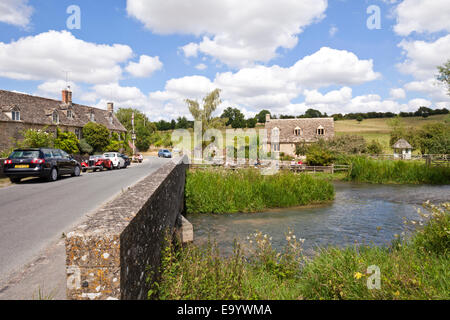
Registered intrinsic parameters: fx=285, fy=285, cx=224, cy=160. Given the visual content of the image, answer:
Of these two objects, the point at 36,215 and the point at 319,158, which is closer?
the point at 36,215

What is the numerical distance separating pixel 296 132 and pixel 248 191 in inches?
1691

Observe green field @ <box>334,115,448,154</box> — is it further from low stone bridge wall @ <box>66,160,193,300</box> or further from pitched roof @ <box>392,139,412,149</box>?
low stone bridge wall @ <box>66,160,193,300</box>

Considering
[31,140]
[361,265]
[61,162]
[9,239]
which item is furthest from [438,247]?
[31,140]

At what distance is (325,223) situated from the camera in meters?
13.3

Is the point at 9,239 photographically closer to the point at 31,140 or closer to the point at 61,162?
the point at 61,162

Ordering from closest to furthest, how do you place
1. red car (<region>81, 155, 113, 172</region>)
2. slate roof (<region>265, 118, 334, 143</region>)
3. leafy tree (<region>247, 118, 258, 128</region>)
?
red car (<region>81, 155, 113, 172</region>)
slate roof (<region>265, 118, 334, 143</region>)
leafy tree (<region>247, 118, 258, 128</region>)

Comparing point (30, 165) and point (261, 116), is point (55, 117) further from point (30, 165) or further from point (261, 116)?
point (261, 116)

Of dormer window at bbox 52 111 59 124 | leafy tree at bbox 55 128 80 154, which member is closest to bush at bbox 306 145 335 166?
leafy tree at bbox 55 128 80 154

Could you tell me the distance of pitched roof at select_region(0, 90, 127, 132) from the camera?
33.7m

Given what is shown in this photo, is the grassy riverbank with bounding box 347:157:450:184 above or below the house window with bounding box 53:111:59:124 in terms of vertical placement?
below

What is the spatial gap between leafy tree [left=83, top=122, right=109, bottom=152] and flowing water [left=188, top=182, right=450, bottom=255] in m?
31.9

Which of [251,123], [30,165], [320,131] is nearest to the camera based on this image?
[30,165]

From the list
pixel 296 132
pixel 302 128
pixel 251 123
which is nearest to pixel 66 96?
pixel 296 132

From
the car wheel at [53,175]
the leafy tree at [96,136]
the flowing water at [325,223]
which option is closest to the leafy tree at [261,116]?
the leafy tree at [96,136]
